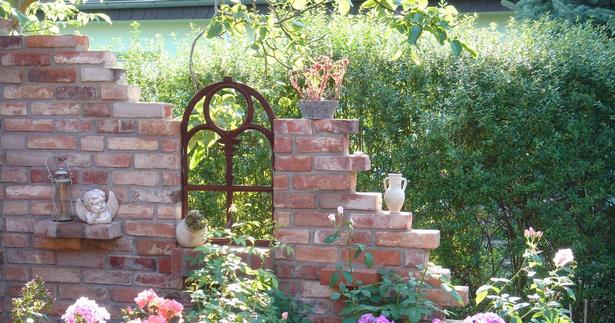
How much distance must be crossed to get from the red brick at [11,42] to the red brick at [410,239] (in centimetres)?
210

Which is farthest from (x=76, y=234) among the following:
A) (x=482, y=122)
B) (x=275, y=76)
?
(x=482, y=122)

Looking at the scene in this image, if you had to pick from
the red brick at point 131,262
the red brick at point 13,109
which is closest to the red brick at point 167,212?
the red brick at point 131,262

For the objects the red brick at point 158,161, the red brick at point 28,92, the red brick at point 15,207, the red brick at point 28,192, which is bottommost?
the red brick at point 15,207

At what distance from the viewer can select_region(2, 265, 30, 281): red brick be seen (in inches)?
147

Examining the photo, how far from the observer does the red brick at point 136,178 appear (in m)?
3.55

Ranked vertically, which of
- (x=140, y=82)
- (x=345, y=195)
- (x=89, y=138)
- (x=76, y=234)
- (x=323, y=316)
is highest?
(x=140, y=82)

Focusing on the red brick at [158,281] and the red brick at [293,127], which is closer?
the red brick at [293,127]

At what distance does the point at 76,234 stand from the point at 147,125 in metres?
0.65

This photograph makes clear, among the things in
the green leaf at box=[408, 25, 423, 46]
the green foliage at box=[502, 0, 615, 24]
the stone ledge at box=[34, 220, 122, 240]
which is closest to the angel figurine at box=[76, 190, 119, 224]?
the stone ledge at box=[34, 220, 122, 240]

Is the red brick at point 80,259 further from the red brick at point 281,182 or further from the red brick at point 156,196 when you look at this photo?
the red brick at point 281,182

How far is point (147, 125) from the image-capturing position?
3533 millimetres

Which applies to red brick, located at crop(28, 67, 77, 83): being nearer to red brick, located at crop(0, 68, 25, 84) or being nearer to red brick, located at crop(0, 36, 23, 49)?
red brick, located at crop(0, 68, 25, 84)

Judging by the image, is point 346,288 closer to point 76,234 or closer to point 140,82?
point 76,234

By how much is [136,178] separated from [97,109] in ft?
1.33
